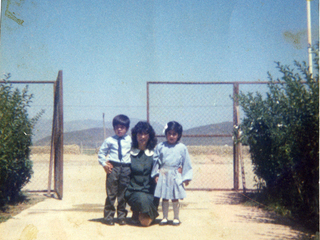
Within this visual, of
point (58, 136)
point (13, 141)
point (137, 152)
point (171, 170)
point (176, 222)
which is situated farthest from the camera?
point (58, 136)

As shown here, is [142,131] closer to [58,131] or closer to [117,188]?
[117,188]

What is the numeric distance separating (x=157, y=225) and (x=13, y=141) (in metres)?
2.46

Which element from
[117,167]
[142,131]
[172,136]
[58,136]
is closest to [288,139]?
[172,136]

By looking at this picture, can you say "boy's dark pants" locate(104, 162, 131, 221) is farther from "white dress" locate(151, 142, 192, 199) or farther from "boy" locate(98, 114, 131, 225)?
"white dress" locate(151, 142, 192, 199)

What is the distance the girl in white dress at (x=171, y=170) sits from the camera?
13.0 feet

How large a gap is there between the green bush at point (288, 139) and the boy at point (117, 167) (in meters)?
2.11

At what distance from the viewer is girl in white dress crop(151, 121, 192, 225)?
3.96 metres

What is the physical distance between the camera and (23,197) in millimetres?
5539

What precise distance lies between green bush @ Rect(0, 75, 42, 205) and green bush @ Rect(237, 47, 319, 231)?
3611 mm

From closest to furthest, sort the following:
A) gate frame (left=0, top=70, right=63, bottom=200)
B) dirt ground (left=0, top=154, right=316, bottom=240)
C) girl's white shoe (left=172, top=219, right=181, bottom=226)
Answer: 1. dirt ground (left=0, top=154, right=316, bottom=240)
2. girl's white shoe (left=172, top=219, right=181, bottom=226)
3. gate frame (left=0, top=70, right=63, bottom=200)

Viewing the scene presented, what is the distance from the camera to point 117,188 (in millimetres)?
4074

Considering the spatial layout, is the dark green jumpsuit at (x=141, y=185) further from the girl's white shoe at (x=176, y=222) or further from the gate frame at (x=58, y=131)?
the gate frame at (x=58, y=131)

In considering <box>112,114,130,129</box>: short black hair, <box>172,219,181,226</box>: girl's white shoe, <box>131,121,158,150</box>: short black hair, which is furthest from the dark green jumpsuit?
<box>112,114,130,129</box>: short black hair

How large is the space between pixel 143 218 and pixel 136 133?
1.08 m
